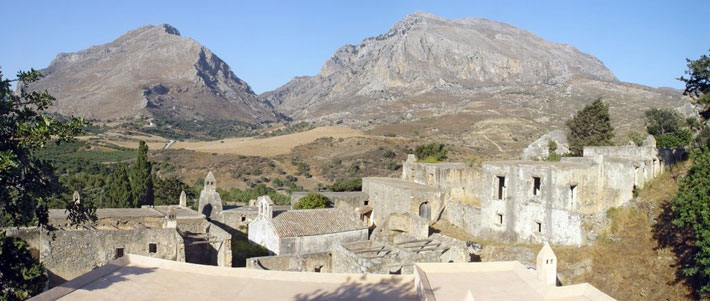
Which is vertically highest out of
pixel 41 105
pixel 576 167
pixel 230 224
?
pixel 41 105

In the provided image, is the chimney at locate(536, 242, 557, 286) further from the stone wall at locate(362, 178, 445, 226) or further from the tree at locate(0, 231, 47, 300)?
the stone wall at locate(362, 178, 445, 226)

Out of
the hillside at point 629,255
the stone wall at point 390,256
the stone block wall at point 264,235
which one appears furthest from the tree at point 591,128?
the stone block wall at point 264,235

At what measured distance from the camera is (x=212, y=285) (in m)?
10.4

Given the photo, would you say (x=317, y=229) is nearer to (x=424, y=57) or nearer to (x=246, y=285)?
(x=246, y=285)

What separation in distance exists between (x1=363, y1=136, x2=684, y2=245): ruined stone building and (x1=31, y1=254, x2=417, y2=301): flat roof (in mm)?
A: 11058

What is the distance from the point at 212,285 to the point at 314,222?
13.1m

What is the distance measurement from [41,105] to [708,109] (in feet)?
69.0

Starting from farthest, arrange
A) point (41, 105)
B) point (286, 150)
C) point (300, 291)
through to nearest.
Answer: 1. point (286, 150)
2. point (41, 105)
3. point (300, 291)

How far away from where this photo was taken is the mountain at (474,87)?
73156 millimetres

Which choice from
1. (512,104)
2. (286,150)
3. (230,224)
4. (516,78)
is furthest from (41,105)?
(516,78)

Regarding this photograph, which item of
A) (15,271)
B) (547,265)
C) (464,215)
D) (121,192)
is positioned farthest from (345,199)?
(15,271)

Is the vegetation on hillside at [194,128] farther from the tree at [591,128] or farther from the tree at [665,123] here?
the tree at [665,123]

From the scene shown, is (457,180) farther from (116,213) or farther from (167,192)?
(167,192)

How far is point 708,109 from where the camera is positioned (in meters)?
17.9
